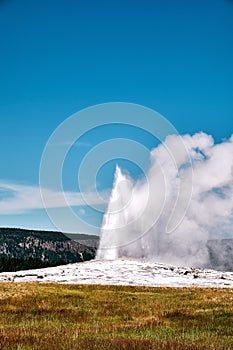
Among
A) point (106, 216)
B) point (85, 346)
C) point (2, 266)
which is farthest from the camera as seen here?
point (2, 266)

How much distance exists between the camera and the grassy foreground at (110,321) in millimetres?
16484

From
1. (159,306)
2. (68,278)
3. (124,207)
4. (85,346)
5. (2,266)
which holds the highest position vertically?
(124,207)

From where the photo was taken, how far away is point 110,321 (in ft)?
84.5

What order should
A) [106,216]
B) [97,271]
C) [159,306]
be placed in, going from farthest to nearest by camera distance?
[106,216] → [97,271] → [159,306]

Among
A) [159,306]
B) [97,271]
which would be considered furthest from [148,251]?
[159,306]

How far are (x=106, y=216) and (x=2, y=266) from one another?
172 feet

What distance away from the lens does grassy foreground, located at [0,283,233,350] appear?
1648 cm

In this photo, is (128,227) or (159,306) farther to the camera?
(128,227)

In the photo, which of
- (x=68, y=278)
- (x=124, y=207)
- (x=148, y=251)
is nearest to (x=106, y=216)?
(x=124, y=207)

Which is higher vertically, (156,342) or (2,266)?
(2,266)

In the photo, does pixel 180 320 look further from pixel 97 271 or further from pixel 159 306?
pixel 97 271

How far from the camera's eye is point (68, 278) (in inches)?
2596

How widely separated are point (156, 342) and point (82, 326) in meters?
6.99

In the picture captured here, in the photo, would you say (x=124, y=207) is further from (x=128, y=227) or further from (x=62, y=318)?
A: (x=62, y=318)
